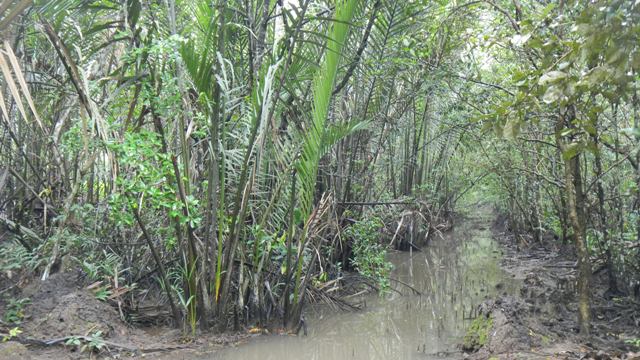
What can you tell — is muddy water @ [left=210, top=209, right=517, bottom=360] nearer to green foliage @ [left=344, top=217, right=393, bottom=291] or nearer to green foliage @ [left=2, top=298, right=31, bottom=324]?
green foliage @ [left=344, top=217, right=393, bottom=291]

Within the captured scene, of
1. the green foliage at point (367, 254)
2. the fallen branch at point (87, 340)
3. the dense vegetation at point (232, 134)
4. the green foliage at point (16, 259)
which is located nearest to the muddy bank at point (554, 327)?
the dense vegetation at point (232, 134)

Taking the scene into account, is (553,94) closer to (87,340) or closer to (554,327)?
(554,327)

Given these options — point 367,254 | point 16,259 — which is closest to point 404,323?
point 367,254

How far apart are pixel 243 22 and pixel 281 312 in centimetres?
281

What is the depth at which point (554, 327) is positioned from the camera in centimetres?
458

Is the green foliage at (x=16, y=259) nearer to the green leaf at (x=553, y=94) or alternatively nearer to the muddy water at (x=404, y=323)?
the muddy water at (x=404, y=323)

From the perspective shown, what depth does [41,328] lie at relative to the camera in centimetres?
388

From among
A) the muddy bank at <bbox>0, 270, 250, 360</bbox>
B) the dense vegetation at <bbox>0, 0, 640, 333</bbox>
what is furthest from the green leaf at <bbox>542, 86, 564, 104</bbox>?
the muddy bank at <bbox>0, 270, 250, 360</bbox>

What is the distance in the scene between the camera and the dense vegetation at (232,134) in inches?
132

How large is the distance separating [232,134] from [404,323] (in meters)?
2.78

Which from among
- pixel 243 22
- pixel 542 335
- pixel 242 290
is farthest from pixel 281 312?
pixel 243 22

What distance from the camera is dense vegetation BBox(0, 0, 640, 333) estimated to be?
3342mm

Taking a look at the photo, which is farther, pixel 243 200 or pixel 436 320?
pixel 436 320

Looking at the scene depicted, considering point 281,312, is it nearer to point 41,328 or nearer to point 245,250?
Answer: point 245,250
